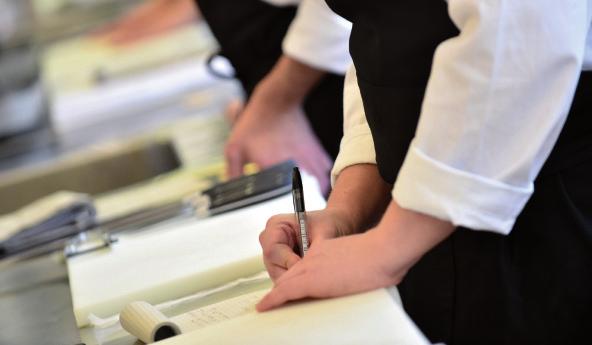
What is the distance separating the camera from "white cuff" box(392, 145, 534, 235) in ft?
2.53

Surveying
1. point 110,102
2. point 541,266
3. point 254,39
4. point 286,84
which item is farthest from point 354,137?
point 110,102

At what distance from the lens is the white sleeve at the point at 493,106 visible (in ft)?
2.48

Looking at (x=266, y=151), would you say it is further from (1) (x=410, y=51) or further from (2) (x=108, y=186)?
(1) (x=410, y=51)

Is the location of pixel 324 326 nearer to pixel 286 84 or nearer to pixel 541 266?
pixel 541 266

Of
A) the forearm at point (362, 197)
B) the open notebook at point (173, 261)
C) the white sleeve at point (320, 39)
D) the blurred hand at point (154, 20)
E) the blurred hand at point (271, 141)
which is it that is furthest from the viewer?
the blurred hand at point (154, 20)

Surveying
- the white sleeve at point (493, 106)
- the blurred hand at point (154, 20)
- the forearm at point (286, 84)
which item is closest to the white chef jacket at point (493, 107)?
the white sleeve at point (493, 106)

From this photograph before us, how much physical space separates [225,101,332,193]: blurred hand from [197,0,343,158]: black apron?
3cm

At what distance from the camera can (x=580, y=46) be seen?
30.2 inches

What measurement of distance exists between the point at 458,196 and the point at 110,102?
2.14m

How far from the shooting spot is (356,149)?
98cm

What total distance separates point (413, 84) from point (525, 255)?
17 centimetres

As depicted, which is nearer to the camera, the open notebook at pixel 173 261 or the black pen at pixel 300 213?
the black pen at pixel 300 213

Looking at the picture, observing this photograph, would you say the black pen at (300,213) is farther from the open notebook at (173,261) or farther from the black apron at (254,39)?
the black apron at (254,39)

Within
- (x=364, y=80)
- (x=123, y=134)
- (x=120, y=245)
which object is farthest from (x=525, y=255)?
(x=123, y=134)
